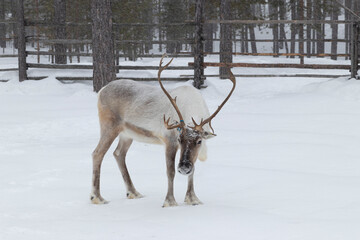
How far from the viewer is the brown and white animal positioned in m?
4.87

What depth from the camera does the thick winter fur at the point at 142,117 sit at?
5.15 m

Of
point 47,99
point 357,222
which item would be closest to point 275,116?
point 47,99

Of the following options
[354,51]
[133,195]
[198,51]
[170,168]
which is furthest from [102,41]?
[170,168]

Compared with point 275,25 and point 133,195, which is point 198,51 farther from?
point 275,25

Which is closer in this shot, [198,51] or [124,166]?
[124,166]

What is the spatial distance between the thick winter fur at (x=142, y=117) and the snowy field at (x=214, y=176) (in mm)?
309

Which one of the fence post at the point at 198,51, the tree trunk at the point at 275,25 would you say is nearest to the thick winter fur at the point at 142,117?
the fence post at the point at 198,51

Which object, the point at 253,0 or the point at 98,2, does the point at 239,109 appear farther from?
the point at 253,0

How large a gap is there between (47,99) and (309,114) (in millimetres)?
5915

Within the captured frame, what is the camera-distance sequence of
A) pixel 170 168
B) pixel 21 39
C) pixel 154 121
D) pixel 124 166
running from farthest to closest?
pixel 21 39 < pixel 124 166 < pixel 154 121 < pixel 170 168

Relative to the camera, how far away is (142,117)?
17.7 feet

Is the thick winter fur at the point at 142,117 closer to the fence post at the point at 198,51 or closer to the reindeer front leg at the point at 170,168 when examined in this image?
the reindeer front leg at the point at 170,168

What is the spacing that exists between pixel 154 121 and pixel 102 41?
700 cm

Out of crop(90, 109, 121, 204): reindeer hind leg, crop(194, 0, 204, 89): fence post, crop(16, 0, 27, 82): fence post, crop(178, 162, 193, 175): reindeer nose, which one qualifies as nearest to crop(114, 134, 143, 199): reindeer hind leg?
crop(90, 109, 121, 204): reindeer hind leg
